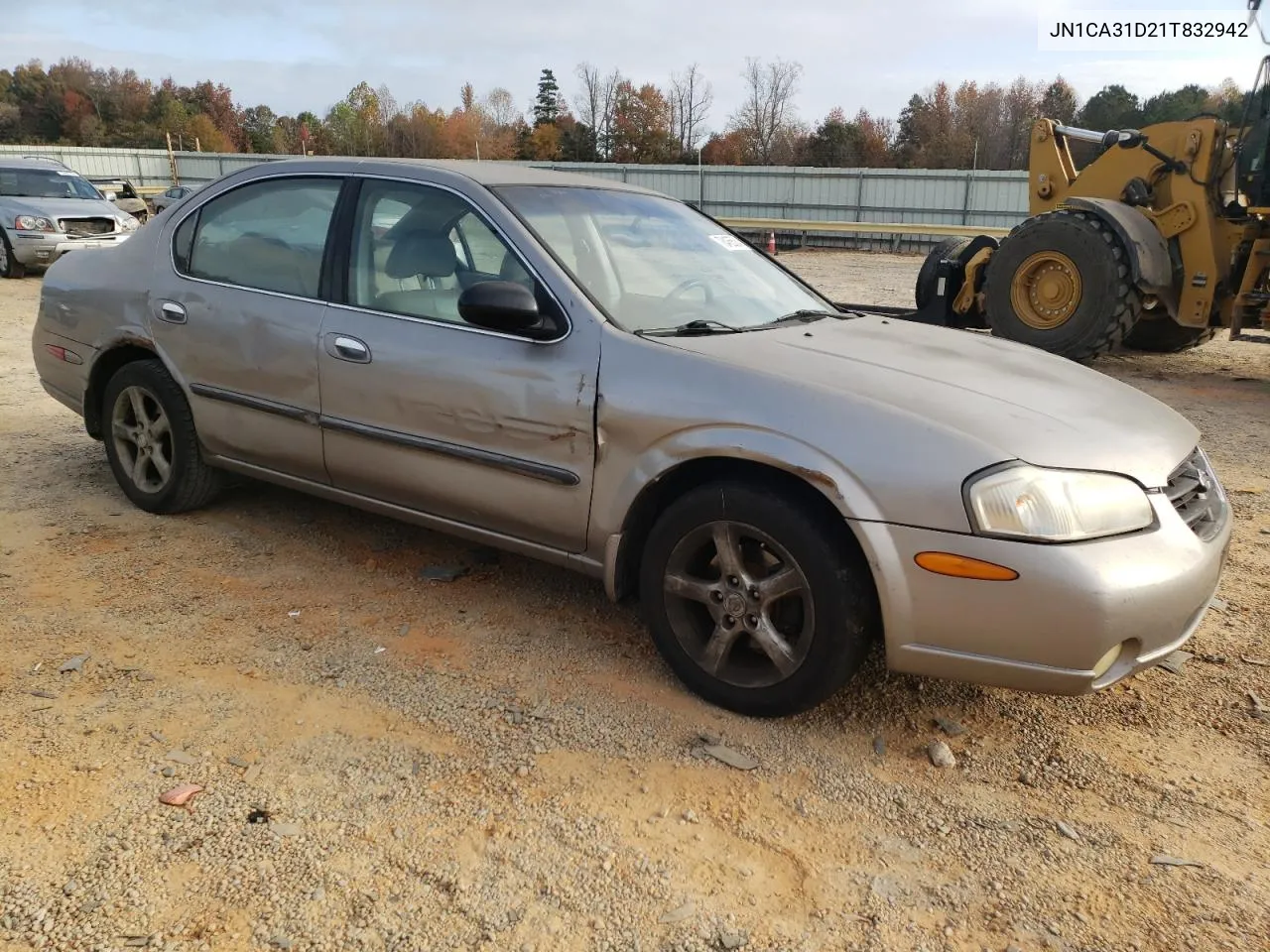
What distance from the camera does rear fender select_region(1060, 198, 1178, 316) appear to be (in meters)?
8.32

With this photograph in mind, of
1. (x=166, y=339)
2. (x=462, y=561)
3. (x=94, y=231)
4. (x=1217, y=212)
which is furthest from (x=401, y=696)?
(x=94, y=231)

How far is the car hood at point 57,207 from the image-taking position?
14.2 metres

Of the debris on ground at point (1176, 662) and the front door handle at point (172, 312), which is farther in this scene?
the front door handle at point (172, 312)

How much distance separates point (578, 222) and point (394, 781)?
82.5 inches

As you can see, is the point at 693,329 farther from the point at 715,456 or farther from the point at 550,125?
the point at 550,125

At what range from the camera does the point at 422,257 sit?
362 centimetres

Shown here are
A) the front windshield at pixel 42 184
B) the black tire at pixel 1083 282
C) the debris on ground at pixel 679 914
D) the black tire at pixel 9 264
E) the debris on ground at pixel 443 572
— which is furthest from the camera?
the front windshield at pixel 42 184

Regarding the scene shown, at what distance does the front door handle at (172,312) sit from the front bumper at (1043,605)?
3.15m

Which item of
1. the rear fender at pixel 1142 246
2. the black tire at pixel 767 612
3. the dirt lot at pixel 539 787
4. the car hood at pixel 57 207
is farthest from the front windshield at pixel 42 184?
the black tire at pixel 767 612

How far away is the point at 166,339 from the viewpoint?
4293mm

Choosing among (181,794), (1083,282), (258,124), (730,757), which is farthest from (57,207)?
(258,124)

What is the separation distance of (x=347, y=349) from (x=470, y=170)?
841 mm

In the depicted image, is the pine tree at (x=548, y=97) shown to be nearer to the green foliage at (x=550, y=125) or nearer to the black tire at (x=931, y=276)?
the green foliage at (x=550, y=125)

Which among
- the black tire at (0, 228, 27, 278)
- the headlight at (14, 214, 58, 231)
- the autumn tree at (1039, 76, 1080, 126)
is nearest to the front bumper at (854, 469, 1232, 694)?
the headlight at (14, 214, 58, 231)
